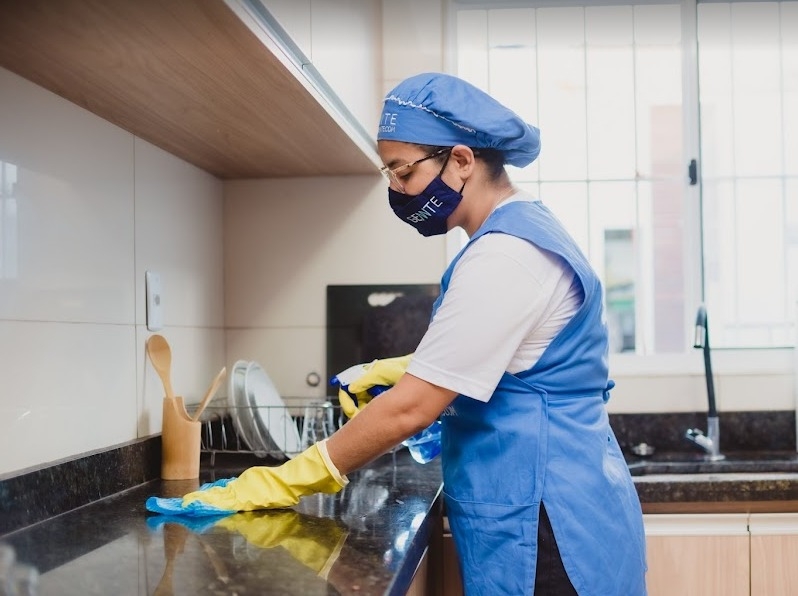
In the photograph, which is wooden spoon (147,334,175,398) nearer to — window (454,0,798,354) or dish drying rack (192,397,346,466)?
dish drying rack (192,397,346,466)

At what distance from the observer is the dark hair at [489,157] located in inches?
48.3

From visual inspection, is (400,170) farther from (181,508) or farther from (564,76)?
(564,76)

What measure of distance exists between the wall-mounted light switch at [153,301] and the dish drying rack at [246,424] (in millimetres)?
211

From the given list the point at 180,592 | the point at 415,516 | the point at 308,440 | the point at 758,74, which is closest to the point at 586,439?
the point at 415,516

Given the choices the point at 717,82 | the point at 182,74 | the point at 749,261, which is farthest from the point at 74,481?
the point at 717,82

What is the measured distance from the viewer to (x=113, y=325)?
1.53m

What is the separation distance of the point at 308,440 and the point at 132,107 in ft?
2.44

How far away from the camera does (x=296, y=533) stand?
112 centimetres

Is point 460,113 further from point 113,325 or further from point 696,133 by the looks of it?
point 696,133

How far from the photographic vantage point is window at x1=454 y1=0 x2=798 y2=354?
89.4 inches

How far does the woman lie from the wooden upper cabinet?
230 mm

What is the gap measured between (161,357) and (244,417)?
21cm

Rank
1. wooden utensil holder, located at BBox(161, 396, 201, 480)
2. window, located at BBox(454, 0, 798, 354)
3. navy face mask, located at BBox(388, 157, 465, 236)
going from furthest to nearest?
window, located at BBox(454, 0, 798, 354)
wooden utensil holder, located at BBox(161, 396, 201, 480)
navy face mask, located at BBox(388, 157, 465, 236)

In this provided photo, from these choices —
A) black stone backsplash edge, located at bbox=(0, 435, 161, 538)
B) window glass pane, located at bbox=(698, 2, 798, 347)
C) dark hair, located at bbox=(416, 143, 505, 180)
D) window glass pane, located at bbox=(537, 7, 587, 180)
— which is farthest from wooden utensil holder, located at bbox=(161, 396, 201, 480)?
window glass pane, located at bbox=(698, 2, 798, 347)
